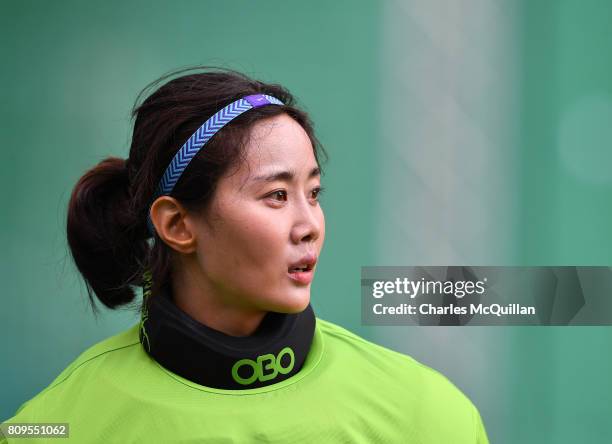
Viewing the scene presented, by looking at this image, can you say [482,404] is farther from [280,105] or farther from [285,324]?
[280,105]

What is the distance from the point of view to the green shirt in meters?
1.54

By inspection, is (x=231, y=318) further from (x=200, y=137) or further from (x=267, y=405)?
(x=200, y=137)

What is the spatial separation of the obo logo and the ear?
242 millimetres

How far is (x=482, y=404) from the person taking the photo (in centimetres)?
228

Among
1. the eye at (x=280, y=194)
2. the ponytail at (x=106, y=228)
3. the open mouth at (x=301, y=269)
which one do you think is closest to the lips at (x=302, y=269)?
the open mouth at (x=301, y=269)

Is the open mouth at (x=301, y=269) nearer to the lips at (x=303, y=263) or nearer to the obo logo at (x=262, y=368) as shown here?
the lips at (x=303, y=263)

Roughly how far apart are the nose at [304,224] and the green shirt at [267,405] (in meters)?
0.29

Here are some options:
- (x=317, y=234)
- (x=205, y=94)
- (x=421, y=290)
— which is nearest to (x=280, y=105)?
(x=205, y=94)

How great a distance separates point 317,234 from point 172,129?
343mm

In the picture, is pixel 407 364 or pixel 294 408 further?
pixel 407 364

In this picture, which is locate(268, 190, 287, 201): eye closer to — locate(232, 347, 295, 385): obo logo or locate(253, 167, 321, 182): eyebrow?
locate(253, 167, 321, 182): eyebrow

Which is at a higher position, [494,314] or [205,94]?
[205,94]

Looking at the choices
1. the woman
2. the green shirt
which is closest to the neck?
the woman

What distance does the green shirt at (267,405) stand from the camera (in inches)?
60.4
